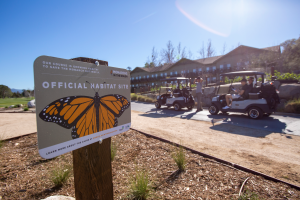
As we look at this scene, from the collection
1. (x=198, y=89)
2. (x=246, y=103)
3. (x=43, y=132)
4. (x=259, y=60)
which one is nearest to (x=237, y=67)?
(x=259, y=60)

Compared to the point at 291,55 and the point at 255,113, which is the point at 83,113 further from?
the point at 291,55

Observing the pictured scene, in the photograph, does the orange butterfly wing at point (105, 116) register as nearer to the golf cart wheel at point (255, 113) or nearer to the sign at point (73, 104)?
the sign at point (73, 104)

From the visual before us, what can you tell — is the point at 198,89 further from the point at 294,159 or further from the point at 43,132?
the point at 43,132

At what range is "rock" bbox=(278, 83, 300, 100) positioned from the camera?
9766mm

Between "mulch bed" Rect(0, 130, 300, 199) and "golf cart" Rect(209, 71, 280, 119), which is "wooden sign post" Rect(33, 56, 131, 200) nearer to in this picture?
"mulch bed" Rect(0, 130, 300, 199)

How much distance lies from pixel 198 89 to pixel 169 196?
929 centimetres

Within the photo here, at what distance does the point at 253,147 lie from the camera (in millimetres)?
4129

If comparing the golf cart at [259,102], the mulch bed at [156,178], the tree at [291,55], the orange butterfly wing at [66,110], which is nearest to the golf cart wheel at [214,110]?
the golf cart at [259,102]

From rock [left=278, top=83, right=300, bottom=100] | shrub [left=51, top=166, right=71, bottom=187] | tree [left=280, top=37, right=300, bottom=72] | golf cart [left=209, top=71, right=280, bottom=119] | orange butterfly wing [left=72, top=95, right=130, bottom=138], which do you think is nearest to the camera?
orange butterfly wing [left=72, top=95, right=130, bottom=138]

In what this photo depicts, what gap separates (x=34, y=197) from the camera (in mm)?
2203

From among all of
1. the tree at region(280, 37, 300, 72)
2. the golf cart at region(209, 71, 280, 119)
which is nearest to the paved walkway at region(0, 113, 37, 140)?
the golf cart at region(209, 71, 280, 119)

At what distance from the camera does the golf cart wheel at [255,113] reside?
7.33m

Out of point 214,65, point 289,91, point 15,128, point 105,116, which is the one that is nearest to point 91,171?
point 105,116

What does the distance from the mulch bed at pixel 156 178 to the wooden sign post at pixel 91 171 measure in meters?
0.72
